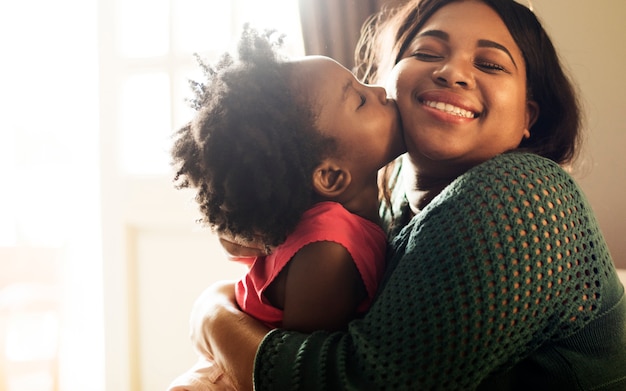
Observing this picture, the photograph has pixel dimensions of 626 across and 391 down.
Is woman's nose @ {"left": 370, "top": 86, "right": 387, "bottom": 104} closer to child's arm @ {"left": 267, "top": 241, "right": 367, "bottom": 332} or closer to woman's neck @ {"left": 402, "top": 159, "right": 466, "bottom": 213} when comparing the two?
woman's neck @ {"left": 402, "top": 159, "right": 466, "bottom": 213}

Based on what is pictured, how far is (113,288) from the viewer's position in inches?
111

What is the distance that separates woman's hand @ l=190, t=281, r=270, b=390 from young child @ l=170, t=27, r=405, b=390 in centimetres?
4

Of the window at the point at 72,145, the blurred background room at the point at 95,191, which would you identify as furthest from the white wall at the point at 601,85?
the window at the point at 72,145

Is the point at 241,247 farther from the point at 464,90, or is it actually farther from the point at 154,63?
the point at 154,63

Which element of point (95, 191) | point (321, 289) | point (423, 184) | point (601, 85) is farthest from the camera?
point (95, 191)

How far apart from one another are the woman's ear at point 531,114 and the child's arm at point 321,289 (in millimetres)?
525

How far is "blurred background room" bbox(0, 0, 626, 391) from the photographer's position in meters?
2.75

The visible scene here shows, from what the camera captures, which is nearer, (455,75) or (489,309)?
(489,309)

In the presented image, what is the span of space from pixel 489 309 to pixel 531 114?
57 cm

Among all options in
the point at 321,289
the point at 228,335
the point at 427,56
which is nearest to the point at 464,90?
the point at 427,56

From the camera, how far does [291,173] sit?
107 centimetres

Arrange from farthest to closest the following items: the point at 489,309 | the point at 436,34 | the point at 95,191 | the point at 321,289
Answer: the point at 95,191 < the point at 436,34 < the point at 321,289 < the point at 489,309

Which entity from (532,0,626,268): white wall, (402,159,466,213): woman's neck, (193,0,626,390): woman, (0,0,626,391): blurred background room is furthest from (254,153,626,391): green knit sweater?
(0,0,626,391): blurred background room

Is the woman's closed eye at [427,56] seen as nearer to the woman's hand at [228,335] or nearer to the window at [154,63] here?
the woman's hand at [228,335]
